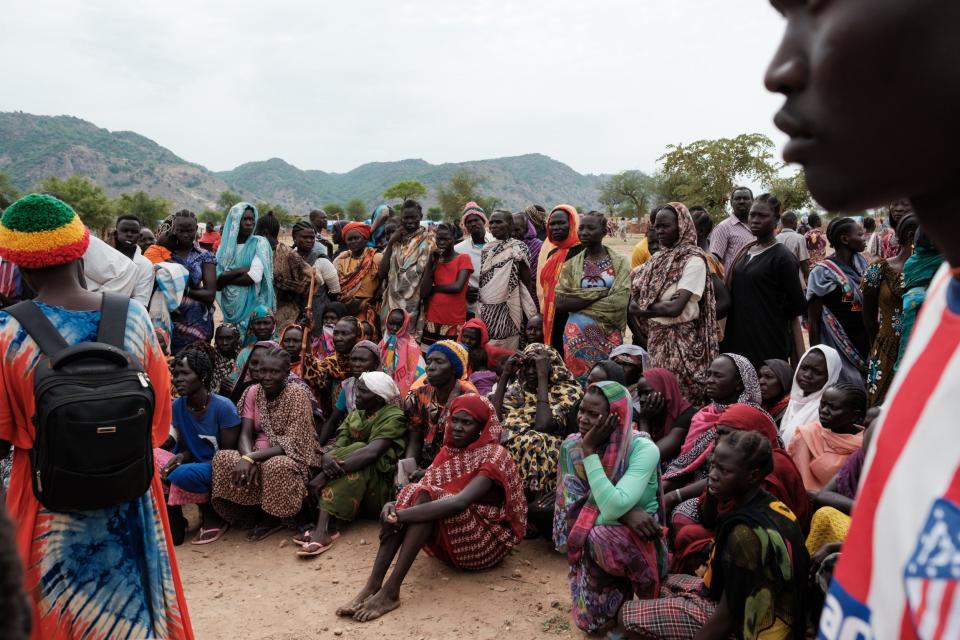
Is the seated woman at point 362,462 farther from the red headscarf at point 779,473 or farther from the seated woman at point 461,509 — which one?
the red headscarf at point 779,473

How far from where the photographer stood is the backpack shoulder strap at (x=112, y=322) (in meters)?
2.35

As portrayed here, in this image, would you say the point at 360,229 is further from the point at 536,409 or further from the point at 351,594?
the point at 351,594

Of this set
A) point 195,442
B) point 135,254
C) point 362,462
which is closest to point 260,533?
point 195,442

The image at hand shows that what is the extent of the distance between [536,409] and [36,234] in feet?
10.8

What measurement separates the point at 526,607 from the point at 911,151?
12.2ft

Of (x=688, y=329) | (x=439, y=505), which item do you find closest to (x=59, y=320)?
(x=439, y=505)

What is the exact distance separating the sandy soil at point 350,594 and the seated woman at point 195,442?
274 millimetres

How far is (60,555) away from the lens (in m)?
2.29

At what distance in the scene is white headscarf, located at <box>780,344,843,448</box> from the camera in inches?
163

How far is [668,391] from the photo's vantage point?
463 cm

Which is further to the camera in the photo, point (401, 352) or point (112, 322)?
point (401, 352)

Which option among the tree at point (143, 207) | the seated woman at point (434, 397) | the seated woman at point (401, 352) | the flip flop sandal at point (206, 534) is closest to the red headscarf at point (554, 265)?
the seated woman at point (401, 352)

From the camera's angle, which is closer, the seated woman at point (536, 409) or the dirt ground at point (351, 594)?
the dirt ground at point (351, 594)

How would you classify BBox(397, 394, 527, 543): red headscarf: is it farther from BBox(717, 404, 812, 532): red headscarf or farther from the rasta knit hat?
the rasta knit hat
